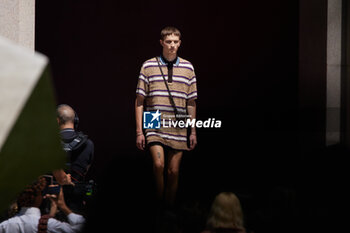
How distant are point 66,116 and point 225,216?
1.98m

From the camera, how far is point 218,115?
5840 millimetres

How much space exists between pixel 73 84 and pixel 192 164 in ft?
5.20

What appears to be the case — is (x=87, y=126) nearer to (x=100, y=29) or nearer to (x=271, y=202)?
(x=100, y=29)

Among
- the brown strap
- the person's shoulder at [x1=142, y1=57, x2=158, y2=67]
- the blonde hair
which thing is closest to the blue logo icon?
the person's shoulder at [x1=142, y1=57, x2=158, y2=67]

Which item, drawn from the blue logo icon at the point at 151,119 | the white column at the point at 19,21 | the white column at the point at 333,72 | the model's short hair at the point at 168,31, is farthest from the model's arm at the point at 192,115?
the white column at the point at 19,21

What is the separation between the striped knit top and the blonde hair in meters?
0.71

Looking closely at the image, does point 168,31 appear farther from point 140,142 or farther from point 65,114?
point 65,114

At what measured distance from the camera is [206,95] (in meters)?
5.83

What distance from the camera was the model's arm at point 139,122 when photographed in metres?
5.69

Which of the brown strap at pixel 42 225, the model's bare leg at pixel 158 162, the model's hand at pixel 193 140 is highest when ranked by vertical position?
the model's hand at pixel 193 140

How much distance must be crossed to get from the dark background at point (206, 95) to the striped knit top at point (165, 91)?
11cm

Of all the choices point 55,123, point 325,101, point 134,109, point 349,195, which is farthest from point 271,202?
point 55,123

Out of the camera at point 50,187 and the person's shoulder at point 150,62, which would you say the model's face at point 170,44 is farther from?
the camera at point 50,187

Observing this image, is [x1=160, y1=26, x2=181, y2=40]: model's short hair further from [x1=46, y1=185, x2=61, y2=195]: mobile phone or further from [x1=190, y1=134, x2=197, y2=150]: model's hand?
[x1=46, y1=185, x2=61, y2=195]: mobile phone
